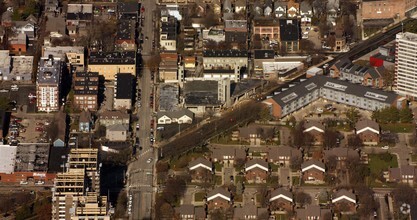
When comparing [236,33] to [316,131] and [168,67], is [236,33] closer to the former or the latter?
[168,67]

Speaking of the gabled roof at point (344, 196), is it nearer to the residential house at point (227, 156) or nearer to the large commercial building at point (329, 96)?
the residential house at point (227, 156)

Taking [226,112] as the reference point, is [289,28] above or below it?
above

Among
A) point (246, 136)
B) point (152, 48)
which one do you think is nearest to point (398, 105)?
point (246, 136)

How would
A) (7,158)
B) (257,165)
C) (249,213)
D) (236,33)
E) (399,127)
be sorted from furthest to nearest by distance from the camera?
(236,33) < (399,127) < (7,158) < (257,165) < (249,213)

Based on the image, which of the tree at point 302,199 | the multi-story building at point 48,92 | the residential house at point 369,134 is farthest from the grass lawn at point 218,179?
the multi-story building at point 48,92

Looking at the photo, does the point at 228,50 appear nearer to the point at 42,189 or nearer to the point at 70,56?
the point at 70,56

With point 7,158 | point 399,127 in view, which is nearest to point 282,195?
point 399,127

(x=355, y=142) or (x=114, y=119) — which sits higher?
(x=114, y=119)
